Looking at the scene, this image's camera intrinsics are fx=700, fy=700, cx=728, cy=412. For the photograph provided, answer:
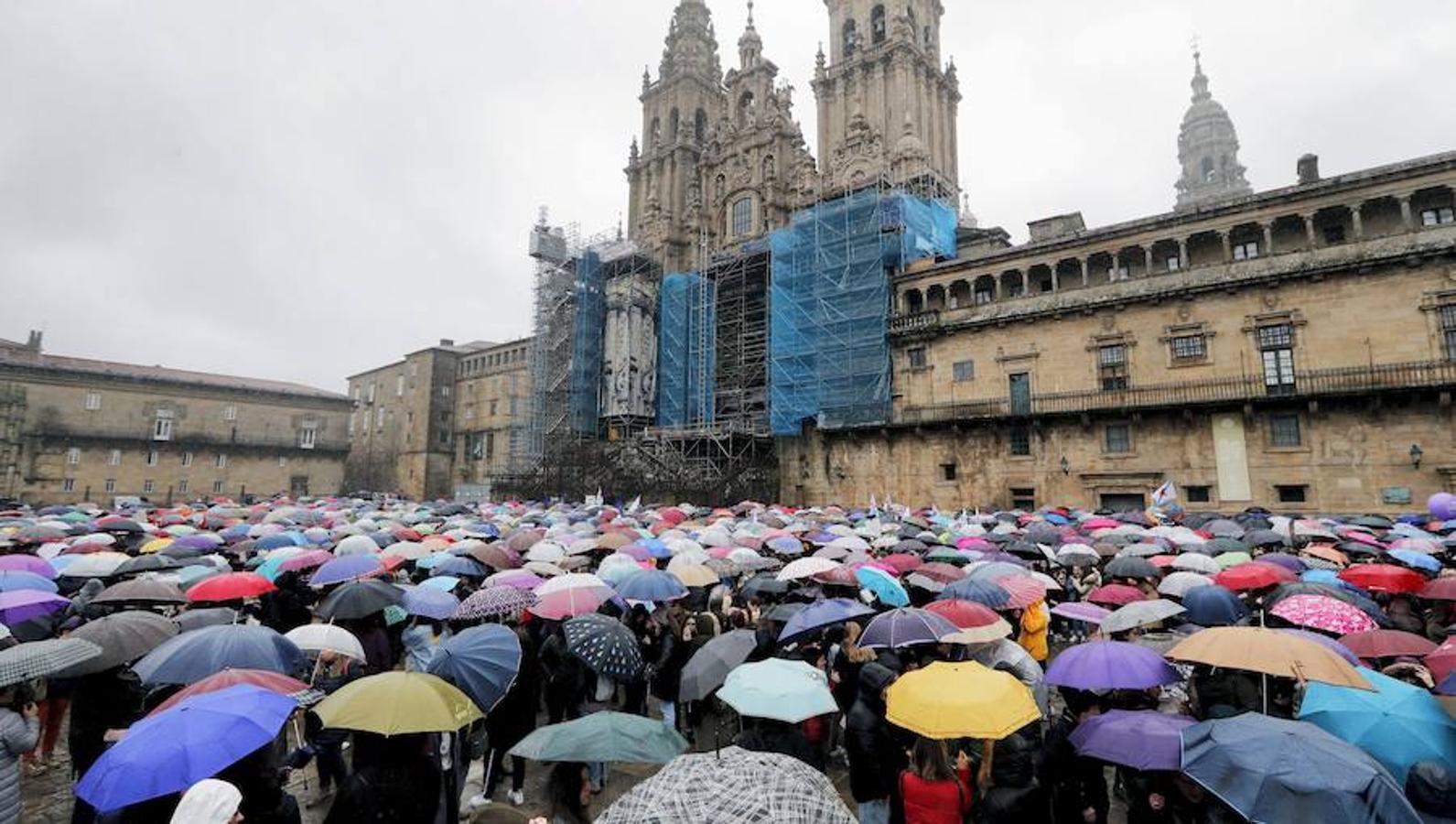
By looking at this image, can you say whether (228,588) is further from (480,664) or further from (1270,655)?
(1270,655)

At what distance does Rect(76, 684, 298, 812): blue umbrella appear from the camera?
3.38 metres

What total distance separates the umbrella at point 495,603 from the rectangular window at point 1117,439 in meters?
27.0

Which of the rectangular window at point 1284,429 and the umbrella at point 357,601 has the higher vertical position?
the rectangular window at point 1284,429

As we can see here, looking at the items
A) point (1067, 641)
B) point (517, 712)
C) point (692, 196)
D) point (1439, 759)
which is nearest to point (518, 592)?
point (517, 712)

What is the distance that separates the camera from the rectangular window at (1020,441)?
30188mm

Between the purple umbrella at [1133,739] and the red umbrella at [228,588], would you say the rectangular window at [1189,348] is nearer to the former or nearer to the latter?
the purple umbrella at [1133,739]

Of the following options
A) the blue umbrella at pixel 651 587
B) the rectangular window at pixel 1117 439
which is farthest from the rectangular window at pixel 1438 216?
the blue umbrella at pixel 651 587

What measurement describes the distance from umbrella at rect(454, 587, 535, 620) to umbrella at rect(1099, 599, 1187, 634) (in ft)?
19.5

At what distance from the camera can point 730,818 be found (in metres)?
2.82

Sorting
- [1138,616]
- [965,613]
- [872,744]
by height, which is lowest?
[872,744]

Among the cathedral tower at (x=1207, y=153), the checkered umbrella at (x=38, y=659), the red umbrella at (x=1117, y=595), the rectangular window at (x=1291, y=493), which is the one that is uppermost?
the cathedral tower at (x=1207, y=153)

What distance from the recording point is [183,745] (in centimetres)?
360

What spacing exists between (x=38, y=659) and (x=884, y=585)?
7704 millimetres

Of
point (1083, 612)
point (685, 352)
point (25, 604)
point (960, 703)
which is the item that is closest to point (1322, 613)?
point (1083, 612)
